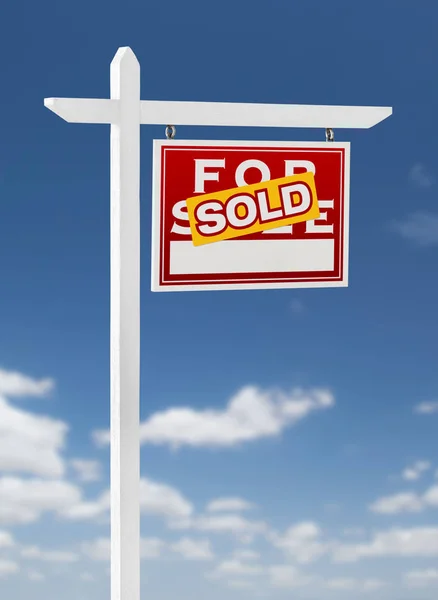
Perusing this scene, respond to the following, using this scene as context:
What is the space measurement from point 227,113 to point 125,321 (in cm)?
71

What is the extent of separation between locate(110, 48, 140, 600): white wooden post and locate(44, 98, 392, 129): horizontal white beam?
0.06 metres

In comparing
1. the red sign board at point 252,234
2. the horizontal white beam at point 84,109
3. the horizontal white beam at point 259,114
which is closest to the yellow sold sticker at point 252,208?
the red sign board at point 252,234

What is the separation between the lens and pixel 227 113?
292cm

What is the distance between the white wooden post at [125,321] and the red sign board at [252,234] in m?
0.08

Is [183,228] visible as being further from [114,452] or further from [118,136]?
[114,452]

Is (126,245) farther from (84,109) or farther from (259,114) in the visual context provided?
(259,114)

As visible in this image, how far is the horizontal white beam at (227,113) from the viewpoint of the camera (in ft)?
9.14

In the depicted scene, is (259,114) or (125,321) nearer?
(125,321)

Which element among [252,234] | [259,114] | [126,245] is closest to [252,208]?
[252,234]

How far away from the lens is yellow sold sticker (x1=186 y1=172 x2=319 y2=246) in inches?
114

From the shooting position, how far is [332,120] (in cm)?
304

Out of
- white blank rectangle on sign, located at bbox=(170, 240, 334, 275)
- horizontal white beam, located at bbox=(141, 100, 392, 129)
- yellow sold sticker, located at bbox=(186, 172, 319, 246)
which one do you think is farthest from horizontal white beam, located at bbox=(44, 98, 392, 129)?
white blank rectangle on sign, located at bbox=(170, 240, 334, 275)

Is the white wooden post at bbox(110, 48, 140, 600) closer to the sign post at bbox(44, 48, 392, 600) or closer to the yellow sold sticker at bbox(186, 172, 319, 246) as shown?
the sign post at bbox(44, 48, 392, 600)

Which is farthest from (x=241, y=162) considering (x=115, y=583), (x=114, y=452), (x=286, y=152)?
(x=115, y=583)
